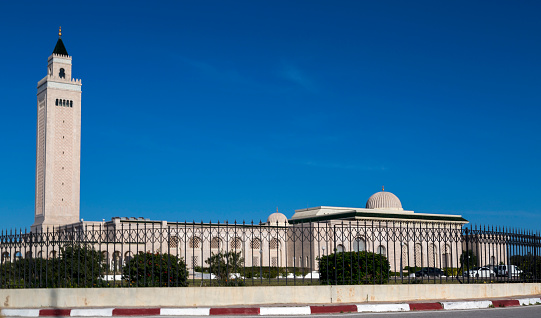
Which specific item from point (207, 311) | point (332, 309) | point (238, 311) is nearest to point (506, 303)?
point (332, 309)

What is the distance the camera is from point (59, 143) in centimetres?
8456

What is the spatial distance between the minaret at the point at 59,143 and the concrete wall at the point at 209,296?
69193 millimetres

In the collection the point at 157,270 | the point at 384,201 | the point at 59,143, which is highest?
the point at 59,143

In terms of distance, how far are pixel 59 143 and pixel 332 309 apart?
2951 inches

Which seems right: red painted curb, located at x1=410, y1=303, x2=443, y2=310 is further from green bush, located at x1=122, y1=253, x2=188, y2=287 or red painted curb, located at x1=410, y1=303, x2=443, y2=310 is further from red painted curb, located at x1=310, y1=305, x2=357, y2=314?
green bush, located at x1=122, y1=253, x2=188, y2=287

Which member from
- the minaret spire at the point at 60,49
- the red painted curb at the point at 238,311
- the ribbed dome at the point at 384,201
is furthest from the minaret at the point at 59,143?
the red painted curb at the point at 238,311

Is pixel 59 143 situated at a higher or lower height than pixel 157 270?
higher

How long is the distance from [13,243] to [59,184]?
225 ft

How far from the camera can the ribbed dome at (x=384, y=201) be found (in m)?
86.7

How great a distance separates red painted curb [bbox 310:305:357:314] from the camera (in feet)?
52.0

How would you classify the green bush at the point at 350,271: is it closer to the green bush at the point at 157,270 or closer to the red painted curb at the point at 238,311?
the red painted curb at the point at 238,311

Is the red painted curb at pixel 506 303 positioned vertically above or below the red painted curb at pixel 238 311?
below

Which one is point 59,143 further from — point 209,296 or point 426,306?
point 426,306

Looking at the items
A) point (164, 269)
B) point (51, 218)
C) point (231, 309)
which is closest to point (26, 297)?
point (164, 269)
